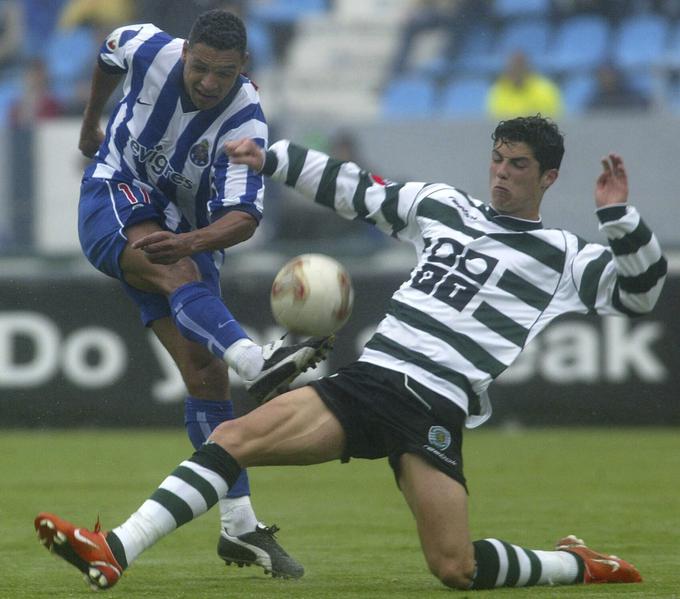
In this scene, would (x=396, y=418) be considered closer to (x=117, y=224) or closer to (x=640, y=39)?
(x=117, y=224)

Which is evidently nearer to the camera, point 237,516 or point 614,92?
point 237,516

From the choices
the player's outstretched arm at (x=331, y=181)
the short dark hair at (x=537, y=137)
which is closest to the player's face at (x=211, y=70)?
the player's outstretched arm at (x=331, y=181)

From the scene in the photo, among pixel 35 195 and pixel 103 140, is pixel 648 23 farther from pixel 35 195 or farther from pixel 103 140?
pixel 103 140

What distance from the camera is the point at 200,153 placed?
5633mm

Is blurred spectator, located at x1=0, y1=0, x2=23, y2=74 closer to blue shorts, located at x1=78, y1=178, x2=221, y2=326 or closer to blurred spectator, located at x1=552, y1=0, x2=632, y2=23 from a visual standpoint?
blurred spectator, located at x1=552, y1=0, x2=632, y2=23

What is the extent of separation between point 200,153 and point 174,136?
0.40 feet

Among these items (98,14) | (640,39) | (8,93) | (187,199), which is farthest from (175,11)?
(187,199)

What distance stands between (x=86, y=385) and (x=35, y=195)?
5.00ft

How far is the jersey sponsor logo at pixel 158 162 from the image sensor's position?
5668 mm

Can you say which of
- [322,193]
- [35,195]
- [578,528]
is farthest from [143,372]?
[322,193]

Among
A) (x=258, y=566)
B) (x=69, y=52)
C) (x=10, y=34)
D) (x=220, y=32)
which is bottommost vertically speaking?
(x=258, y=566)

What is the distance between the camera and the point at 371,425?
4848mm

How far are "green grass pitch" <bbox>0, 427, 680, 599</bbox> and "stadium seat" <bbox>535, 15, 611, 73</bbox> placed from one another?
4692 mm

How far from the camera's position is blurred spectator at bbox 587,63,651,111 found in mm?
12281
